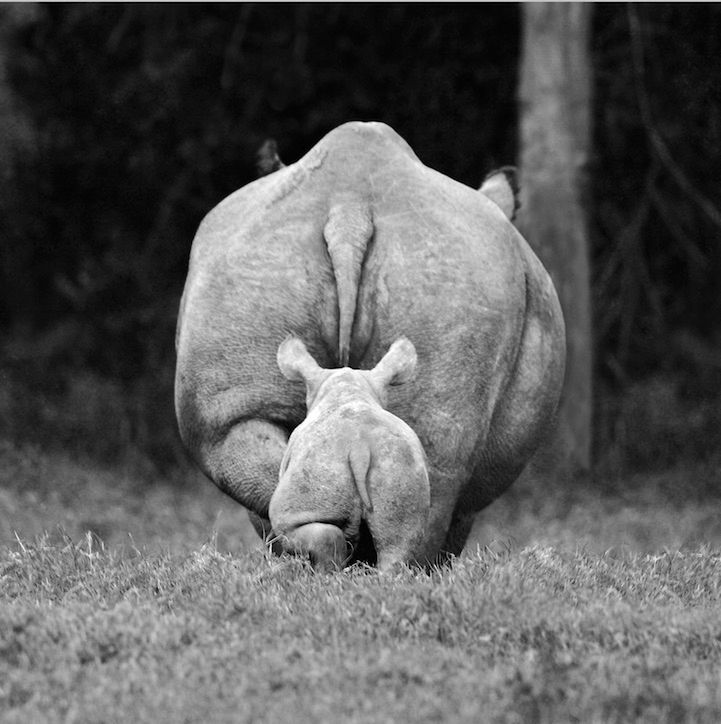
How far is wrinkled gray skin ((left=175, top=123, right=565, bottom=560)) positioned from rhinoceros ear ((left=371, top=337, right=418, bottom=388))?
5.9 inches

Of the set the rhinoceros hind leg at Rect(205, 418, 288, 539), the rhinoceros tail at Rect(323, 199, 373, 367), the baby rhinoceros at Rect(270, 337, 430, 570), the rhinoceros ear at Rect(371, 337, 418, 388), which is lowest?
the rhinoceros hind leg at Rect(205, 418, 288, 539)

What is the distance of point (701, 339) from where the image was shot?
18.3 meters

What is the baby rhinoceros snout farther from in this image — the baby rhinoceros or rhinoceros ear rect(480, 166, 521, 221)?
rhinoceros ear rect(480, 166, 521, 221)

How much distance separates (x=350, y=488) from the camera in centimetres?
564

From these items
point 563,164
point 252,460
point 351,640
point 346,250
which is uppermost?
point 346,250

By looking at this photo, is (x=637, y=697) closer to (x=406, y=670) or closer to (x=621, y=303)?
(x=406, y=670)

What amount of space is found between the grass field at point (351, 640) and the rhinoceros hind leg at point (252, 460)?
0.29 meters

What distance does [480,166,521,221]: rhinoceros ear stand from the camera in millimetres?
8102

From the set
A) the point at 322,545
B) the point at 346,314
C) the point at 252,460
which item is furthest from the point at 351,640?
the point at 346,314

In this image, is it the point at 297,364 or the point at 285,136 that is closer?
the point at 297,364

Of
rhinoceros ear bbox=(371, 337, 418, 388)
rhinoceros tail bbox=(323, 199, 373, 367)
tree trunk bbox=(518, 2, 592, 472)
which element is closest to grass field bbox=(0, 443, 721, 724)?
rhinoceros ear bbox=(371, 337, 418, 388)

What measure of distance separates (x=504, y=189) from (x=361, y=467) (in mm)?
2886

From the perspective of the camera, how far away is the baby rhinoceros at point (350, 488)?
5.64 m

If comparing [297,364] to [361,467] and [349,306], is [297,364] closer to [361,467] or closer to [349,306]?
[349,306]
